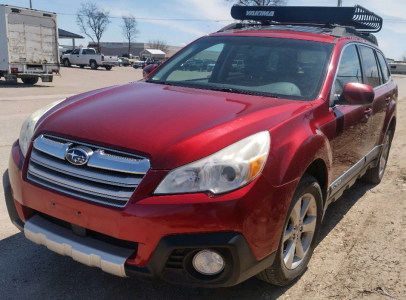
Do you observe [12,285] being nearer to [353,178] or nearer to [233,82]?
[233,82]

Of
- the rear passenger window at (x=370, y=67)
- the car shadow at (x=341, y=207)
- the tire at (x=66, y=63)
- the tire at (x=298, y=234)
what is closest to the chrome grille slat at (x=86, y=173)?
the tire at (x=298, y=234)

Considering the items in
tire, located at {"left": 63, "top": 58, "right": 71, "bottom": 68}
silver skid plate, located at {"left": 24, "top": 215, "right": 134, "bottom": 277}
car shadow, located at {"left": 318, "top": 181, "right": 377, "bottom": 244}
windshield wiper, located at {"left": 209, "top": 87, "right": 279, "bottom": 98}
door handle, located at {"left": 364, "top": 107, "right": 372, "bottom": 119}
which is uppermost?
windshield wiper, located at {"left": 209, "top": 87, "right": 279, "bottom": 98}

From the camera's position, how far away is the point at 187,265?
213 centimetres

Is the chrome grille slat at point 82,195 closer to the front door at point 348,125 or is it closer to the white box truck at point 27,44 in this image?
the front door at point 348,125

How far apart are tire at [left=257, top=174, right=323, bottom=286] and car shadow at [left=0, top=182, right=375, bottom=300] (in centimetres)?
17

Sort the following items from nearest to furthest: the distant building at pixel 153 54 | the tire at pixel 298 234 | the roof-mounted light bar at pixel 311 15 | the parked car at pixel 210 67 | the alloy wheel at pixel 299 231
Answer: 1. the tire at pixel 298 234
2. the alloy wheel at pixel 299 231
3. the parked car at pixel 210 67
4. the roof-mounted light bar at pixel 311 15
5. the distant building at pixel 153 54

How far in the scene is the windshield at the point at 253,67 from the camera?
10.2 feet

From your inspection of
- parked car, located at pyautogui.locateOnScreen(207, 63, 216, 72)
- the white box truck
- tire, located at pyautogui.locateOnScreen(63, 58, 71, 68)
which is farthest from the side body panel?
tire, located at pyautogui.locateOnScreen(63, 58, 71, 68)

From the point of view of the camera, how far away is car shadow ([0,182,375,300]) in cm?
258

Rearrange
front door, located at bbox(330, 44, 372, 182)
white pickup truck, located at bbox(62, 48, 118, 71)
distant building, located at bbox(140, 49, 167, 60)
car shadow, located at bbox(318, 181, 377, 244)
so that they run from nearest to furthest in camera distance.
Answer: front door, located at bbox(330, 44, 372, 182)
car shadow, located at bbox(318, 181, 377, 244)
white pickup truck, located at bbox(62, 48, 118, 71)
distant building, located at bbox(140, 49, 167, 60)

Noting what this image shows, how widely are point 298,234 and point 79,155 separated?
1503 mm

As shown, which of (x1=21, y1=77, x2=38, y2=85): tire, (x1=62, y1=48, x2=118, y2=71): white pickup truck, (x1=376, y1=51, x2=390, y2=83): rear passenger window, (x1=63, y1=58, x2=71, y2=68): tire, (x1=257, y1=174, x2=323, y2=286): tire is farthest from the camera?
(x1=63, y1=58, x2=71, y2=68): tire

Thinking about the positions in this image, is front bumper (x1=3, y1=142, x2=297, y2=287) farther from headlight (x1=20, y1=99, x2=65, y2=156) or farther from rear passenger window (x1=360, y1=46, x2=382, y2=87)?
rear passenger window (x1=360, y1=46, x2=382, y2=87)

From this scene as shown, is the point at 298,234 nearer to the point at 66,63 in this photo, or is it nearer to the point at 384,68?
the point at 384,68
